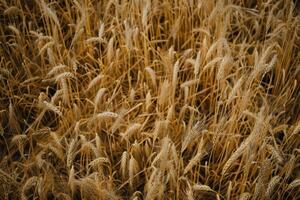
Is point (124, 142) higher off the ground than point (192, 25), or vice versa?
point (192, 25)

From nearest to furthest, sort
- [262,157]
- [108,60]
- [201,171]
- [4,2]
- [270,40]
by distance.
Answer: [262,157] < [201,171] < [108,60] < [270,40] < [4,2]

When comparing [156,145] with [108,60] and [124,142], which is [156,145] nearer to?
[124,142]

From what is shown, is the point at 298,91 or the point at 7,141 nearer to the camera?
the point at 7,141

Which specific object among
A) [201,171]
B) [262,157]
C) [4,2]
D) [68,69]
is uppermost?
[4,2]

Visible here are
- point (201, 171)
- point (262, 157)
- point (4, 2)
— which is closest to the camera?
point (262, 157)

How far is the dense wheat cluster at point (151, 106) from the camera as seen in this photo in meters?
1.42

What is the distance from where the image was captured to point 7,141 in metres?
1.67

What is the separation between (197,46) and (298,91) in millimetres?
443

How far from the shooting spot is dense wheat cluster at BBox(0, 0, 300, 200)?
142 centimetres

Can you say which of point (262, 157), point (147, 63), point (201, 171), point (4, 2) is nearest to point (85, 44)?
point (147, 63)

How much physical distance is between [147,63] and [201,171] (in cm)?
45

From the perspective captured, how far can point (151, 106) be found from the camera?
65.7 inches

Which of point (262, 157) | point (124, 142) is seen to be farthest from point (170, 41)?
point (262, 157)

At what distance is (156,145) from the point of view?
1.55 meters
